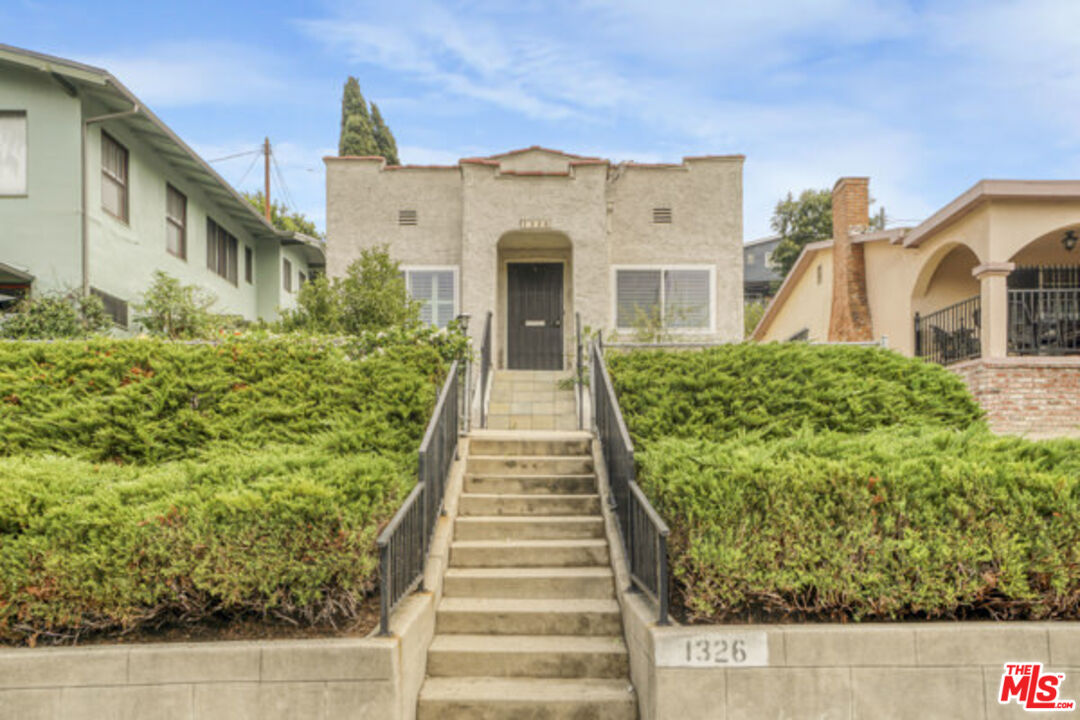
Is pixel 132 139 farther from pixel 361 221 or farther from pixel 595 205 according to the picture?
pixel 595 205

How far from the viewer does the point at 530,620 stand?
546 cm

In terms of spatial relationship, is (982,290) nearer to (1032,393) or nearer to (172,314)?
(1032,393)

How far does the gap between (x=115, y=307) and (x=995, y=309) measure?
13236 millimetres

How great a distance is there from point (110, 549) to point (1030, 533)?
18.1 feet

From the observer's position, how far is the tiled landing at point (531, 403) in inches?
401

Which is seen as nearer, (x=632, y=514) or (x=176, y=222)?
(x=632, y=514)

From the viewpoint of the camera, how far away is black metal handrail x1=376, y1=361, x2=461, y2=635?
14.8 ft

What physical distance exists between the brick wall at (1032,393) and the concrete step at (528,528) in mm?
6984

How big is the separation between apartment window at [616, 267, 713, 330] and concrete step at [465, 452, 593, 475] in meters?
7.64

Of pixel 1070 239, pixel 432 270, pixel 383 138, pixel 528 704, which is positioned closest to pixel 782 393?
pixel 528 704

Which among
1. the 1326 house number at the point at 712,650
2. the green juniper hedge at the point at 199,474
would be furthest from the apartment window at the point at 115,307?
the 1326 house number at the point at 712,650

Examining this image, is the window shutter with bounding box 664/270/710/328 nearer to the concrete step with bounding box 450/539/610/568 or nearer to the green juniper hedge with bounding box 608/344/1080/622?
the green juniper hedge with bounding box 608/344/1080/622

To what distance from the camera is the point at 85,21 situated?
1177 cm

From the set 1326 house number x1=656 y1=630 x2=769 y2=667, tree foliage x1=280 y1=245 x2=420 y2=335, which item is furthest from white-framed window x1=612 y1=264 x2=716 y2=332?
1326 house number x1=656 y1=630 x2=769 y2=667
